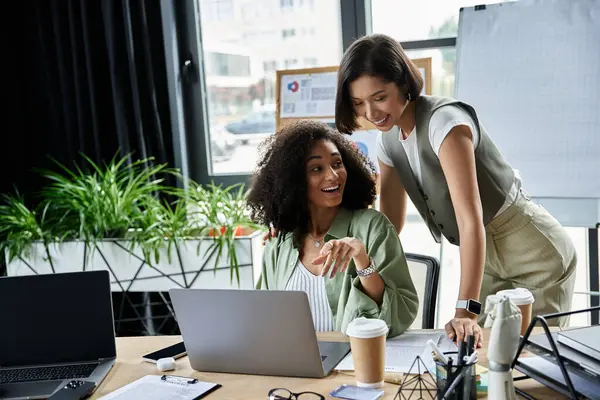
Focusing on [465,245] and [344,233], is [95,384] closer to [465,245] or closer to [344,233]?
[344,233]

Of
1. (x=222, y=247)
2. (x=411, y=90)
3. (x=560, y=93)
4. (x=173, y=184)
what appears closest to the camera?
(x=411, y=90)

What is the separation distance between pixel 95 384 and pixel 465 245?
0.92m

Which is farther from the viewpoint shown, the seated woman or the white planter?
the white planter

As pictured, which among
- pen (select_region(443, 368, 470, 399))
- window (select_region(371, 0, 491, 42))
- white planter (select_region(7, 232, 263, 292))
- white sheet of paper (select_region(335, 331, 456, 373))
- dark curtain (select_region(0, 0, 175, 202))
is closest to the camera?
pen (select_region(443, 368, 470, 399))

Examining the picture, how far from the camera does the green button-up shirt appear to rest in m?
1.72

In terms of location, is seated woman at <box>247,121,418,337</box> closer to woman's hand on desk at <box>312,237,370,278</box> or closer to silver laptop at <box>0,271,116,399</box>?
woman's hand on desk at <box>312,237,370,278</box>

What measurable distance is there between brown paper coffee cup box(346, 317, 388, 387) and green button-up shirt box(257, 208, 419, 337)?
0.97ft

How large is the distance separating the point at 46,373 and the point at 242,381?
498 mm

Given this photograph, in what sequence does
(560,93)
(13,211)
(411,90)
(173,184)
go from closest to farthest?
(411,90) < (560,93) < (13,211) < (173,184)

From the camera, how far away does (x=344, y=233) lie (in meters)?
1.94

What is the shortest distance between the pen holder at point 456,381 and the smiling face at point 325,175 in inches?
31.0

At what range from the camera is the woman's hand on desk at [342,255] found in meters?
1.61

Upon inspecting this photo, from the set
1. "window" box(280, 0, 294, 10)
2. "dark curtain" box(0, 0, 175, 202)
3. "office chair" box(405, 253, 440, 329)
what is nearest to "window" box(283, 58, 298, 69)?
"window" box(280, 0, 294, 10)

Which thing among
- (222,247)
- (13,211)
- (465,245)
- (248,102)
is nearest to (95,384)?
(465,245)
